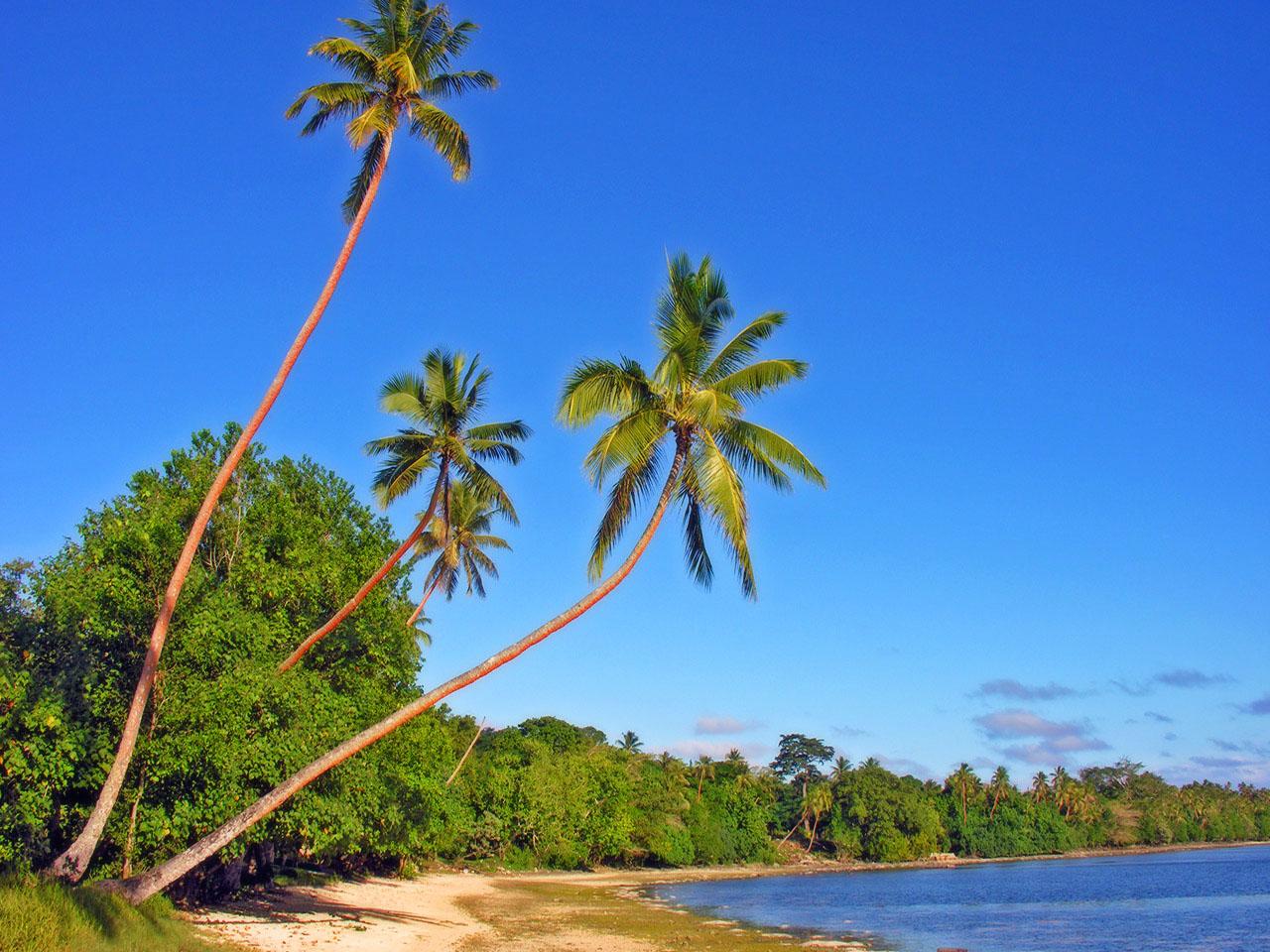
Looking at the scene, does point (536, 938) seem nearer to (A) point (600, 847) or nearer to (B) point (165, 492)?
(B) point (165, 492)

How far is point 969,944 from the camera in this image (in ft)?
106

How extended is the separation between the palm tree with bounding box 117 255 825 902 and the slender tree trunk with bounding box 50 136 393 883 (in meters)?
1.91

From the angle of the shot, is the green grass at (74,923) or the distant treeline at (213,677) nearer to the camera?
the green grass at (74,923)

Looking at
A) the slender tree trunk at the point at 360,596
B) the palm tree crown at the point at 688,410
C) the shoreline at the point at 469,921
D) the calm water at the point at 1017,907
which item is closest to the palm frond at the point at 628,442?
the palm tree crown at the point at 688,410

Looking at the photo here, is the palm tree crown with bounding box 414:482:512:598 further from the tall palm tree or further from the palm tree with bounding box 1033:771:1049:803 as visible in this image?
the palm tree with bounding box 1033:771:1049:803

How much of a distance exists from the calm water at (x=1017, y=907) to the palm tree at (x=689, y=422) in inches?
806

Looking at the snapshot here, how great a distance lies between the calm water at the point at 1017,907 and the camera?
33656mm

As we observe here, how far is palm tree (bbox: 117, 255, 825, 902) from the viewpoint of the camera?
1664cm

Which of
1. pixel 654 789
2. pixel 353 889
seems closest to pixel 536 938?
pixel 353 889

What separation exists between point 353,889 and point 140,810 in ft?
64.0

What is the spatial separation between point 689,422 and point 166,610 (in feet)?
30.3

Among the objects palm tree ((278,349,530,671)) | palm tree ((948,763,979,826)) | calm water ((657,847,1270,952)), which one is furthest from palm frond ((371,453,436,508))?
palm tree ((948,763,979,826))

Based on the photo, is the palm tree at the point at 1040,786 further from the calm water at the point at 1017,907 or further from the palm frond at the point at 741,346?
the palm frond at the point at 741,346

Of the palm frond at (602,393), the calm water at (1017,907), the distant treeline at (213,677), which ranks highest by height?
the palm frond at (602,393)
